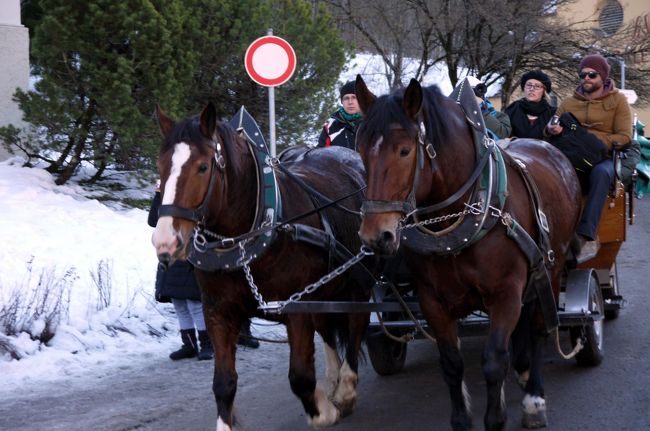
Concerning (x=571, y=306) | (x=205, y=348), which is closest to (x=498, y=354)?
(x=571, y=306)

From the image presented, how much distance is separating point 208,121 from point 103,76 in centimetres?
634

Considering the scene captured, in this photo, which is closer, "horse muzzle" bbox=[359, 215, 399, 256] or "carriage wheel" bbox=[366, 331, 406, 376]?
"horse muzzle" bbox=[359, 215, 399, 256]

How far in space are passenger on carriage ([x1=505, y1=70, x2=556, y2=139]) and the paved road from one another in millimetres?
1806

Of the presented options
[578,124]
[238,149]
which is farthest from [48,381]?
[578,124]

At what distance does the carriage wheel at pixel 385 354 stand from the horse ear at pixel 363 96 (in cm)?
230

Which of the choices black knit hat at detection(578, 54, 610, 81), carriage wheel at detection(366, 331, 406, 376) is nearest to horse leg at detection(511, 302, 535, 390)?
carriage wheel at detection(366, 331, 406, 376)

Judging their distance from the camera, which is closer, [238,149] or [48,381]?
[238,149]

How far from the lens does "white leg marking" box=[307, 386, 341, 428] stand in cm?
513

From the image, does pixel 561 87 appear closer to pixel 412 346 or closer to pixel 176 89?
pixel 176 89

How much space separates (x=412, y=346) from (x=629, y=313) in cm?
233

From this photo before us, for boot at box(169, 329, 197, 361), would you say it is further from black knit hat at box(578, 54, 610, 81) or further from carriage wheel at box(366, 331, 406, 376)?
black knit hat at box(578, 54, 610, 81)

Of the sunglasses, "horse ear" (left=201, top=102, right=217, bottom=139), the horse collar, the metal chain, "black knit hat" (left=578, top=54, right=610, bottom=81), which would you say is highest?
"black knit hat" (left=578, top=54, right=610, bottom=81)

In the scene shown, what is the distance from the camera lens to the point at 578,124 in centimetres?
652

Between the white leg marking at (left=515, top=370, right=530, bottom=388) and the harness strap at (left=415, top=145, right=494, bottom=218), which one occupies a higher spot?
the harness strap at (left=415, top=145, right=494, bottom=218)
